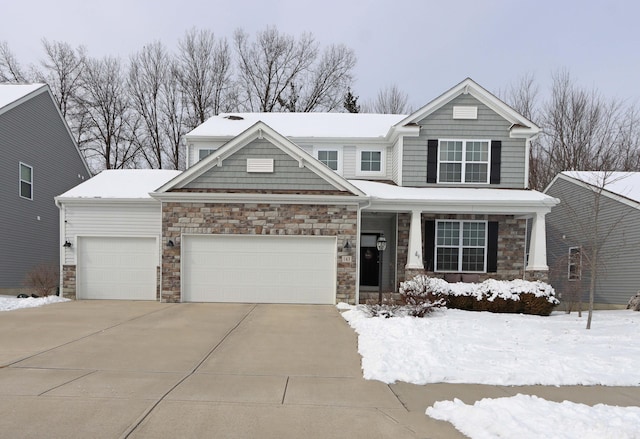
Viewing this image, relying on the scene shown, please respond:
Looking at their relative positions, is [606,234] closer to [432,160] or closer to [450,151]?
[450,151]

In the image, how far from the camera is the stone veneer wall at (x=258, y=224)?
39.7 ft

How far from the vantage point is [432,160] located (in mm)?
14203

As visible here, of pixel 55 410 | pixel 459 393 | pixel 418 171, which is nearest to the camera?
pixel 55 410

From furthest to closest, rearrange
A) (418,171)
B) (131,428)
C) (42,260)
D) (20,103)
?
(42,260) → (20,103) → (418,171) → (131,428)

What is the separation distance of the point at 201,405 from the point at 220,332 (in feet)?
12.5

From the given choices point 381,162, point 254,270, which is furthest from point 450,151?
point 254,270

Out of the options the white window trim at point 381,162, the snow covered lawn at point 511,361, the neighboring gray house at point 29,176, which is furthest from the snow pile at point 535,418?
the neighboring gray house at point 29,176

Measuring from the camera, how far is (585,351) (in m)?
6.77

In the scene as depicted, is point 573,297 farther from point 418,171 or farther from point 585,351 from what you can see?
point 585,351

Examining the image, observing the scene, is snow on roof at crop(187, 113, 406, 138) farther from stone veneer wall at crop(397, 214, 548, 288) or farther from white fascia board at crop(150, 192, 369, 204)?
white fascia board at crop(150, 192, 369, 204)

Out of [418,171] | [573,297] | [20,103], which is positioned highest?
[20,103]

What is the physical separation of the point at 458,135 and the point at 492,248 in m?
3.90

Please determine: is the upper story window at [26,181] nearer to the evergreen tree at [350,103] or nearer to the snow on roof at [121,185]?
the snow on roof at [121,185]

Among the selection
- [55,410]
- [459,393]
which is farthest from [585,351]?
[55,410]
